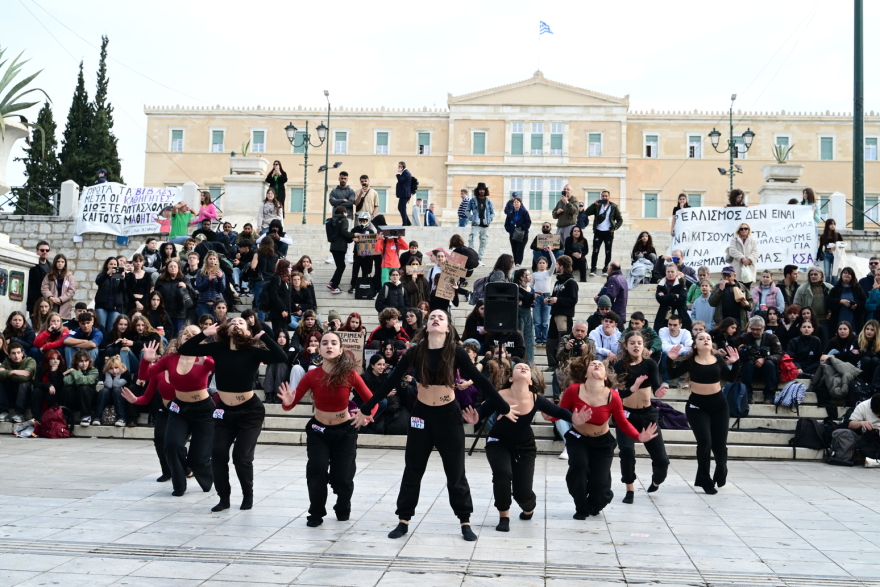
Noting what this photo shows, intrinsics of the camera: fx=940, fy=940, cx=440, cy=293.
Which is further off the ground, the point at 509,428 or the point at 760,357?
the point at 760,357

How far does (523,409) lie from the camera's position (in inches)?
319

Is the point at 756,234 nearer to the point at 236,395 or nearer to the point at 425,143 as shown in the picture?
the point at 236,395

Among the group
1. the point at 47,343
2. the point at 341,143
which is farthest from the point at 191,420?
the point at 341,143

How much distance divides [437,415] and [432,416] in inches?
1.7

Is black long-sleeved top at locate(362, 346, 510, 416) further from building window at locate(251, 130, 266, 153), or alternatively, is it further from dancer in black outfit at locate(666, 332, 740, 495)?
building window at locate(251, 130, 266, 153)

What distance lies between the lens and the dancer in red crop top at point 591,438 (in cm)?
839

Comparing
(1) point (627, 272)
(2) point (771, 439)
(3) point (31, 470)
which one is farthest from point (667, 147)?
(3) point (31, 470)

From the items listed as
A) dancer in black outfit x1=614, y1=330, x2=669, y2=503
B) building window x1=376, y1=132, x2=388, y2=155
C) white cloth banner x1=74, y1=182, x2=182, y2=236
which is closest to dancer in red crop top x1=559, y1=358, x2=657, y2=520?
dancer in black outfit x1=614, y1=330, x2=669, y2=503

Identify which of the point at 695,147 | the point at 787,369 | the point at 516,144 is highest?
the point at 516,144

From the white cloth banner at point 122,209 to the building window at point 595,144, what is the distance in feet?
137

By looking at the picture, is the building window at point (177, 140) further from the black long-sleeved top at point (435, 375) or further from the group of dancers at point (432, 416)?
the black long-sleeved top at point (435, 375)

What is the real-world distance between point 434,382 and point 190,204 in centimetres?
1632

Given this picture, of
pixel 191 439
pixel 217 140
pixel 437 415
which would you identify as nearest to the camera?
pixel 437 415

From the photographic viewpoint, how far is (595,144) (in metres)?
60.3
